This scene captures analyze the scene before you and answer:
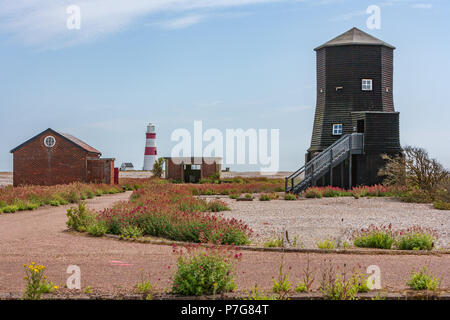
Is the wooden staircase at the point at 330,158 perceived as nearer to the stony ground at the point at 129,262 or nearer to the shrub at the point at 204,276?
the stony ground at the point at 129,262

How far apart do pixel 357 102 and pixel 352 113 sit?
1.09 m

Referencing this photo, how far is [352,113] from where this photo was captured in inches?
1543

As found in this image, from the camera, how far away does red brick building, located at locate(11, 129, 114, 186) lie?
148 ft

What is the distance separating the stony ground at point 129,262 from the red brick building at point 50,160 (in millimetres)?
29988

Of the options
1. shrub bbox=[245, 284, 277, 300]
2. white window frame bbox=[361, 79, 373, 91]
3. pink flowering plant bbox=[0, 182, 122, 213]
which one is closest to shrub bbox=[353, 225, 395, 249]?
shrub bbox=[245, 284, 277, 300]

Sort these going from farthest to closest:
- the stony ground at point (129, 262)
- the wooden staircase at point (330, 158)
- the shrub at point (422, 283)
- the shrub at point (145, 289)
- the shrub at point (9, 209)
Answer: the wooden staircase at point (330, 158) → the shrub at point (9, 209) → the stony ground at point (129, 262) → the shrub at point (422, 283) → the shrub at point (145, 289)

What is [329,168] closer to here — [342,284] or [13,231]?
[13,231]

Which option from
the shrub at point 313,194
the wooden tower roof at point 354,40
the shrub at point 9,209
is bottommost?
the shrub at point 9,209

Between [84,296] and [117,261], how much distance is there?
281 centimetres

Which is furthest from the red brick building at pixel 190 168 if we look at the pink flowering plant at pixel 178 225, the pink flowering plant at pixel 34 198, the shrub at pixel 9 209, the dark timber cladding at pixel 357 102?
the pink flowering plant at pixel 178 225

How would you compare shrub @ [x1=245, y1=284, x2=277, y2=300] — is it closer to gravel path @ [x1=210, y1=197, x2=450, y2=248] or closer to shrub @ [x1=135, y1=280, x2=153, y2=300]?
shrub @ [x1=135, y1=280, x2=153, y2=300]

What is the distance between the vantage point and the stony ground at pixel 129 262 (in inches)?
366
